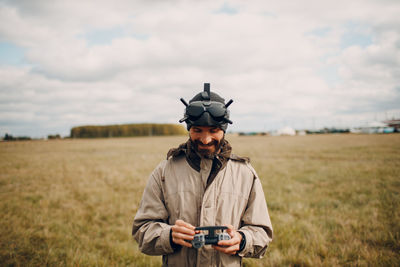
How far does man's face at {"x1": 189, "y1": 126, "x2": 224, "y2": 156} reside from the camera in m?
2.35

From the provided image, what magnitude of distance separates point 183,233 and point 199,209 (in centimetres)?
39

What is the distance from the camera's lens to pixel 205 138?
2328 mm

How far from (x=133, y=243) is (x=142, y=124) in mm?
103526

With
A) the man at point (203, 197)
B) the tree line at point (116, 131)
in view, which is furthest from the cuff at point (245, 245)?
the tree line at point (116, 131)

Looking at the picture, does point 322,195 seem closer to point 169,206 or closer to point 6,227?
point 169,206

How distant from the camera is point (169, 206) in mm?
2344

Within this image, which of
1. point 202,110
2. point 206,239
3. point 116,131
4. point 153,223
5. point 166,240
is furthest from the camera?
point 116,131

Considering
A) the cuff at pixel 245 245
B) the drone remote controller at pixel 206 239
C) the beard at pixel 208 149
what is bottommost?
the cuff at pixel 245 245

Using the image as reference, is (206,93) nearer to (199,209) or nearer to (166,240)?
(199,209)

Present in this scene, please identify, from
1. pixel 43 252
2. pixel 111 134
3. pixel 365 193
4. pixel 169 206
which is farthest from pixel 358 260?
pixel 111 134

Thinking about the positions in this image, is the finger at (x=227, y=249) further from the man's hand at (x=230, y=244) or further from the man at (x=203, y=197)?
the man at (x=203, y=197)

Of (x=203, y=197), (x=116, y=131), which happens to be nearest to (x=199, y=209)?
(x=203, y=197)

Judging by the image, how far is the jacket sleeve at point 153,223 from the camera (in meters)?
2.12

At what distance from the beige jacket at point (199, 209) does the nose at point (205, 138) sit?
0.24m
